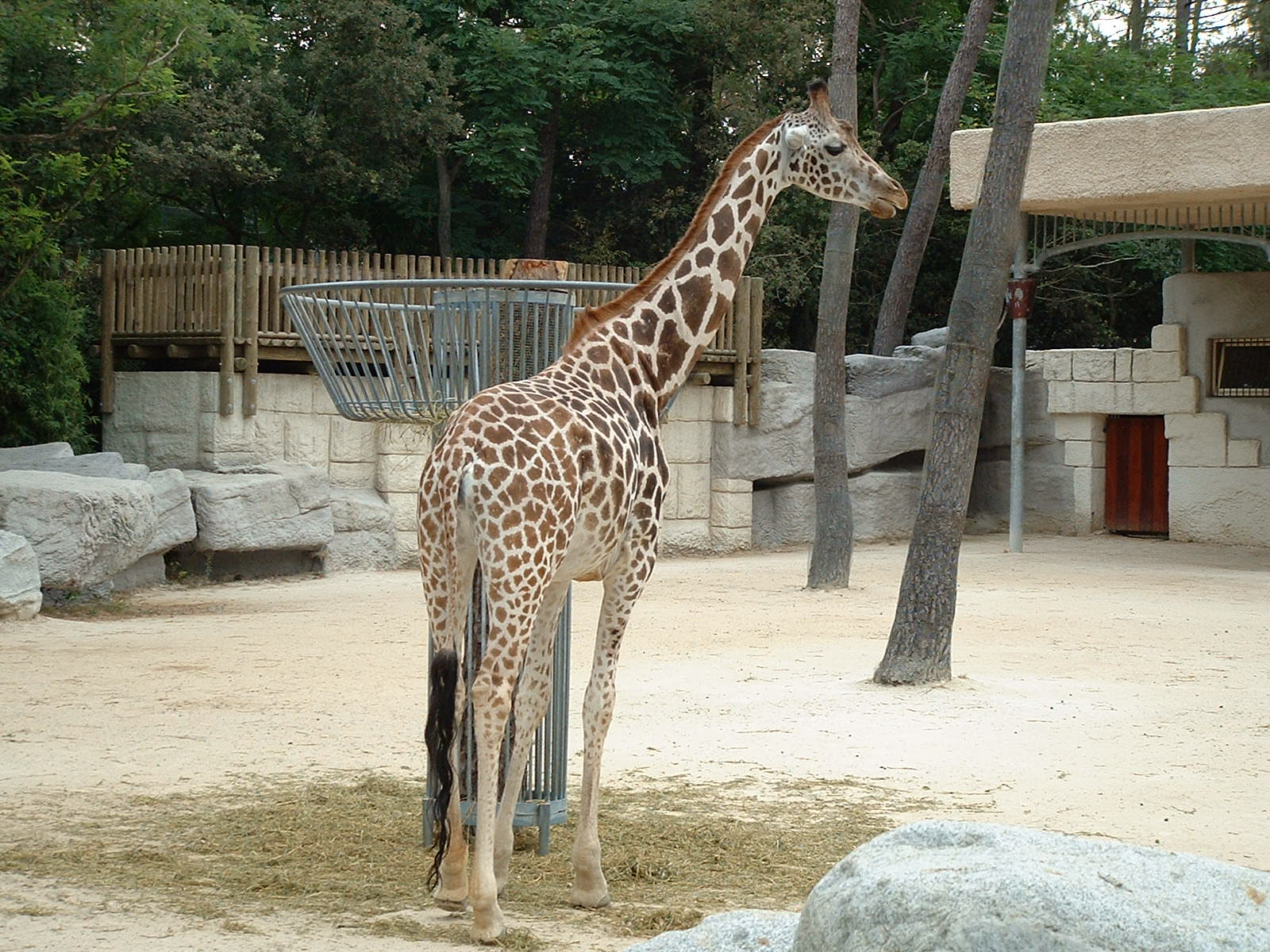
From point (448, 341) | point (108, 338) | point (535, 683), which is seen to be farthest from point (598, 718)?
point (108, 338)

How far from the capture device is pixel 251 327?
1536 cm

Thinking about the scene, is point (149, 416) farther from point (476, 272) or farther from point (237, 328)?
point (476, 272)

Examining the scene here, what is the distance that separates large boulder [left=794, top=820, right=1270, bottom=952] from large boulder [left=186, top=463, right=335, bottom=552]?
40.3 feet

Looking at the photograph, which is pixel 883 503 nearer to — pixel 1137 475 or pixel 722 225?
pixel 1137 475

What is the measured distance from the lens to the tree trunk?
9.55 m

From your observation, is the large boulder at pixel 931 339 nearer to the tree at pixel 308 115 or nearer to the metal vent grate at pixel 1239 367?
the metal vent grate at pixel 1239 367

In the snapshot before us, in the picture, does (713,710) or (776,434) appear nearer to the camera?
(713,710)

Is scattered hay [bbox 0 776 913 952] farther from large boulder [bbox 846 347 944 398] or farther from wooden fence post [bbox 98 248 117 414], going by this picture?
large boulder [bbox 846 347 944 398]

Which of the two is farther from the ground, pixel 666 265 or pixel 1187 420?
pixel 666 265

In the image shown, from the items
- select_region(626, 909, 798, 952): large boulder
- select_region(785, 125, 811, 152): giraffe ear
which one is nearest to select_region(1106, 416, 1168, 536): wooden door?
select_region(785, 125, 811, 152): giraffe ear

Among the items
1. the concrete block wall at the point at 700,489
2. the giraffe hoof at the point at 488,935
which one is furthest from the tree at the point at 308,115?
the giraffe hoof at the point at 488,935

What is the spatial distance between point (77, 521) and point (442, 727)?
28.2ft

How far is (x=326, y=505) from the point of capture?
50.2ft

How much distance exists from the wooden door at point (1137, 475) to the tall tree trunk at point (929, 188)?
327 cm
